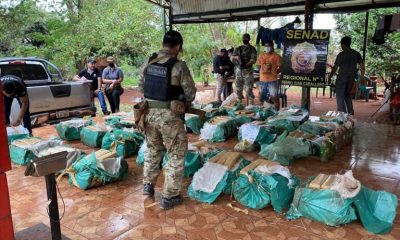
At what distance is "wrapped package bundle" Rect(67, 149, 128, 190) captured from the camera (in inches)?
146

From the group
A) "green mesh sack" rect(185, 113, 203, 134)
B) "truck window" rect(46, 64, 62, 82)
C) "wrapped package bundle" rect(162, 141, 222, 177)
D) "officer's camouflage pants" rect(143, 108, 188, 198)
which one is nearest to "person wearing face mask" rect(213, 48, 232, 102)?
"green mesh sack" rect(185, 113, 203, 134)

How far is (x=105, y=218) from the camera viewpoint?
3102 millimetres

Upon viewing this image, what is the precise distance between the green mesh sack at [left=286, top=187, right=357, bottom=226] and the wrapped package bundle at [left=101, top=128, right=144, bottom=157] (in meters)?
2.65

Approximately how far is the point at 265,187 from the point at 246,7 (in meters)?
5.86

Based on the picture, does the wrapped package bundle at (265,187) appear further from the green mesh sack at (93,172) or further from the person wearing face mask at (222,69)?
the person wearing face mask at (222,69)

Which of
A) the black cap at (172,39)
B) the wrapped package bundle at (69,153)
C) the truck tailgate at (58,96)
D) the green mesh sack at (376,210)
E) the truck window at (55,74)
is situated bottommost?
the green mesh sack at (376,210)

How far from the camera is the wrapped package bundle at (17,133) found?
15.9ft

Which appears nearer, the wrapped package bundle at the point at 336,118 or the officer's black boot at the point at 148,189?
the officer's black boot at the point at 148,189

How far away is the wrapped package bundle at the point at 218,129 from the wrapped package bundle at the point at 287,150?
1.12 meters

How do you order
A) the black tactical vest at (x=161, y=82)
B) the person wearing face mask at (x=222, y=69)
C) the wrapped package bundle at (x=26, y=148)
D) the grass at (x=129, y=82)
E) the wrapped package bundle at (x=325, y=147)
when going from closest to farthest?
the black tactical vest at (x=161, y=82)
the wrapped package bundle at (x=26, y=148)
the wrapped package bundle at (x=325, y=147)
the person wearing face mask at (x=222, y=69)
the grass at (x=129, y=82)

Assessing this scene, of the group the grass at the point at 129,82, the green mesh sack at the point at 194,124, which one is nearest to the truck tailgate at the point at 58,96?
the green mesh sack at the point at 194,124

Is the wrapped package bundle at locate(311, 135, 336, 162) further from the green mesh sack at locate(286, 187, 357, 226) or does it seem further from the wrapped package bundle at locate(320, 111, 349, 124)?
the green mesh sack at locate(286, 187, 357, 226)

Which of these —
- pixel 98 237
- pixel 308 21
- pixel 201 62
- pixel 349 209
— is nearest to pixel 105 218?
pixel 98 237

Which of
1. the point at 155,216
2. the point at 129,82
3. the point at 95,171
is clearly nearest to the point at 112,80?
the point at 95,171
